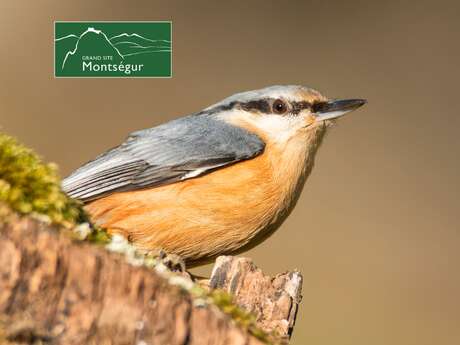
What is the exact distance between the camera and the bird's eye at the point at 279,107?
449 cm

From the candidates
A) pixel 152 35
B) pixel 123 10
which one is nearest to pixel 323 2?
pixel 123 10

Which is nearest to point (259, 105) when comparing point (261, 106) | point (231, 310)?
point (261, 106)

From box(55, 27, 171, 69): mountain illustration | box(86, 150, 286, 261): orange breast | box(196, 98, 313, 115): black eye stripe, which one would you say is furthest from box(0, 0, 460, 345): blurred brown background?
box(86, 150, 286, 261): orange breast

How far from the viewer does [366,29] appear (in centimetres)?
1062

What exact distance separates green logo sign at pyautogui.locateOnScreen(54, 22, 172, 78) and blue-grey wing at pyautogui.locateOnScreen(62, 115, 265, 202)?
207 cm

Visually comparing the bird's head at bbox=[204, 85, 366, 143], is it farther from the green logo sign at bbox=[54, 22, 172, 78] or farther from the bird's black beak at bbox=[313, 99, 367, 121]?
the green logo sign at bbox=[54, 22, 172, 78]

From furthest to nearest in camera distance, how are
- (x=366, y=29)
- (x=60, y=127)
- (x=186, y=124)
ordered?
(x=366, y=29)
(x=60, y=127)
(x=186, y=124)

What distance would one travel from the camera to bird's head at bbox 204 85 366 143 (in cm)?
441

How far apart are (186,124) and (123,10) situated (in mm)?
4978

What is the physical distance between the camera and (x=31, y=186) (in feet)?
7.02

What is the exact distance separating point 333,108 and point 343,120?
5.35 m

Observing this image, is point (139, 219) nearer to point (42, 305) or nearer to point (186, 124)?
point (186, 124)

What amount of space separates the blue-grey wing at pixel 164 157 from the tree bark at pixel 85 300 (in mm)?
1992

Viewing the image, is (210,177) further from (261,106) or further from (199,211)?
(261,106)
